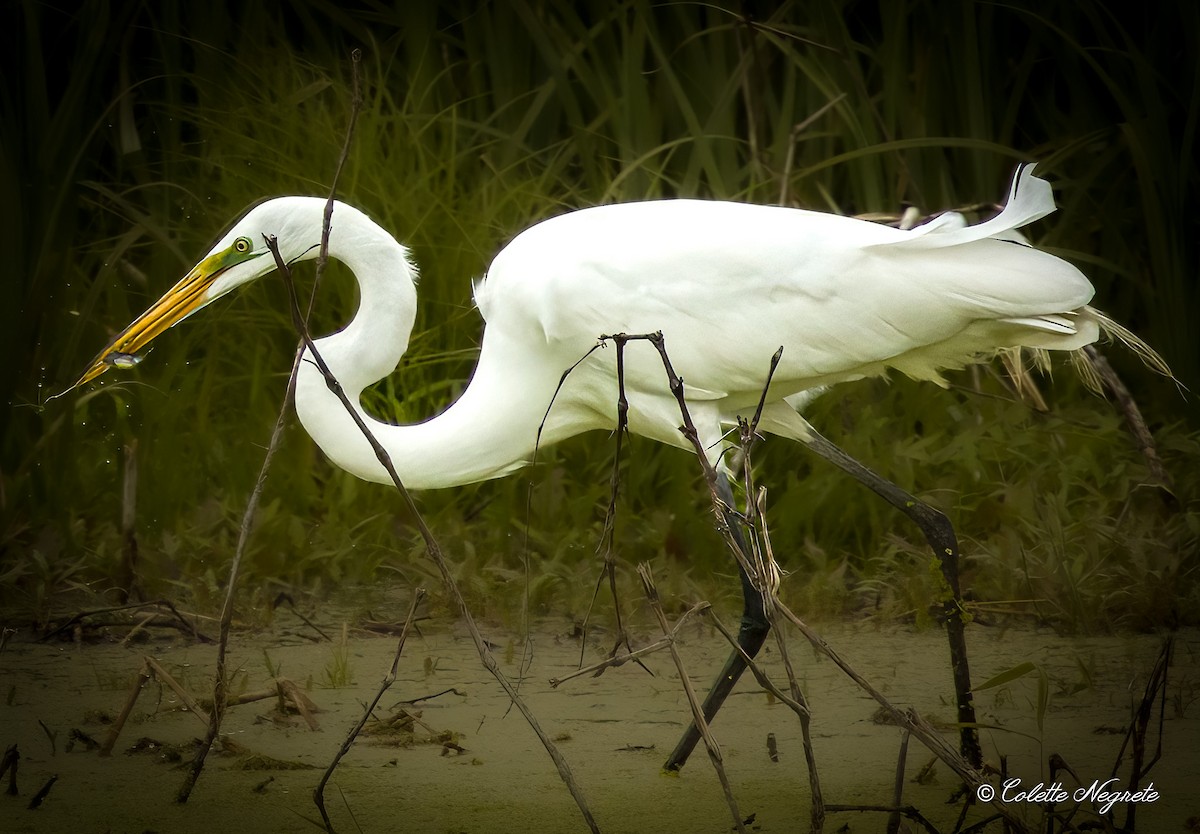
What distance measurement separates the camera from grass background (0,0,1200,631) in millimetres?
3986

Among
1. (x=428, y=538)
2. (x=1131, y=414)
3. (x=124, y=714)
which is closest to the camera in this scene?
(x=428, y=538)

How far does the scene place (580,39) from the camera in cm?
498

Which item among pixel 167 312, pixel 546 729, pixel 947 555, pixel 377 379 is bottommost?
pixel 546 729

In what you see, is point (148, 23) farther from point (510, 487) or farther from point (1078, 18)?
point (1078, 18)

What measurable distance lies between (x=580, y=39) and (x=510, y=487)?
1.68m

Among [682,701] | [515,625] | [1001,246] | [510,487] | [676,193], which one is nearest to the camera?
[1001,246]

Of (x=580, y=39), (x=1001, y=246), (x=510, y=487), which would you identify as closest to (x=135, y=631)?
(x=510, y=487)

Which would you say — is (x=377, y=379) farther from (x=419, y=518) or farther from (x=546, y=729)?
(x=419, y=518)

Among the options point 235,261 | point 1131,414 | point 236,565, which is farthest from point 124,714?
point 1131,414

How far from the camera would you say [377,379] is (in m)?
3.30

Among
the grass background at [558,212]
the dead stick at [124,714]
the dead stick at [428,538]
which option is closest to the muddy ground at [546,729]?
the dead stick at [124,714]

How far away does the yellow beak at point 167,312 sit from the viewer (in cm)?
323

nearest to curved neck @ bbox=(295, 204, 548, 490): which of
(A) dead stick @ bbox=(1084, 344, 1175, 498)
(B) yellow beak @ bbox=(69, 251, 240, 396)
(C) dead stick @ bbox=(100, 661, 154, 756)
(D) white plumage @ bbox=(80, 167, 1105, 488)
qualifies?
(D) white plumage @ bbox=(80, 167, 1105, 488)

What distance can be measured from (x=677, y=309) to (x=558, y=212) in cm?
172
